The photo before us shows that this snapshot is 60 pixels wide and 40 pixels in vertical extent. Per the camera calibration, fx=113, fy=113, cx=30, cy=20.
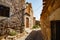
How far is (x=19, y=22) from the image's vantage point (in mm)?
11320

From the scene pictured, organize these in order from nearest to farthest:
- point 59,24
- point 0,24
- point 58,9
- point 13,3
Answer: point 58,9 < point 59,24 < point 0,24 < point 13,3

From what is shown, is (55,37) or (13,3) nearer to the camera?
(55,37)

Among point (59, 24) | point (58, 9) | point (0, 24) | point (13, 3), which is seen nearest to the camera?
point (58, 9)

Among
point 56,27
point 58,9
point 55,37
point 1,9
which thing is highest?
point 1,9

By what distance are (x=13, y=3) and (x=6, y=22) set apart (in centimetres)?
203

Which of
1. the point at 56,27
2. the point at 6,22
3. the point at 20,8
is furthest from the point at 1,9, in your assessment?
the point at 56,27

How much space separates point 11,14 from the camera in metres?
10.8

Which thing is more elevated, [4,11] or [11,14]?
[4,11]

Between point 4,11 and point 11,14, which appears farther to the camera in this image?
point 11,14

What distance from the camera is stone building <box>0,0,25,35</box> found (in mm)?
10227

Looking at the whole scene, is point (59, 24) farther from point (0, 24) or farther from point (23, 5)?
point (23, 5)

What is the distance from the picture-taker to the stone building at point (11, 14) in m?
10.2

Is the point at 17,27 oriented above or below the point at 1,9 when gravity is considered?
below

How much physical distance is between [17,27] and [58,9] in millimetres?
9100
